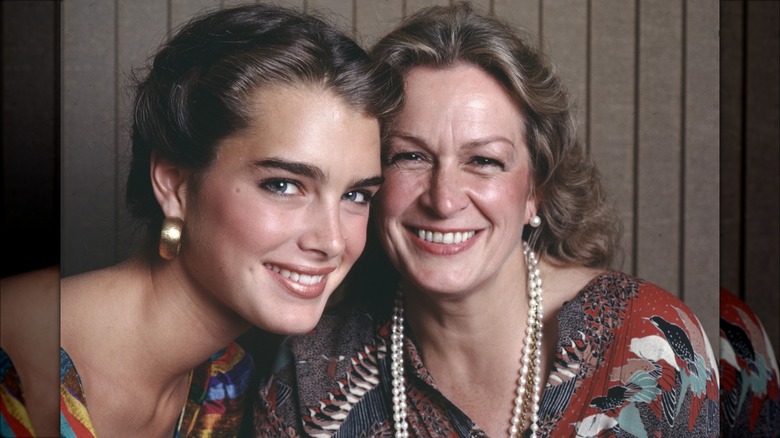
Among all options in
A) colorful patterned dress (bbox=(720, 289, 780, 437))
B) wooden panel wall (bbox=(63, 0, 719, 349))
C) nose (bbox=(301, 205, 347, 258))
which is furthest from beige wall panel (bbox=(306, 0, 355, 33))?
colorful patterned dress (bbox=(720, 289, 780, 437))

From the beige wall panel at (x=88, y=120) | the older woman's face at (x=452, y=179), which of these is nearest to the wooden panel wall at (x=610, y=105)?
the beige wall panel at (x=88, y=120)

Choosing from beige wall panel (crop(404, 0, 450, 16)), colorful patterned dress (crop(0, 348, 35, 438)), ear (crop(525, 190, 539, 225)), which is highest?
beige wall panel (crop(404, 0, 450, 16))

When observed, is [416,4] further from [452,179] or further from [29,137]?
[29,137]

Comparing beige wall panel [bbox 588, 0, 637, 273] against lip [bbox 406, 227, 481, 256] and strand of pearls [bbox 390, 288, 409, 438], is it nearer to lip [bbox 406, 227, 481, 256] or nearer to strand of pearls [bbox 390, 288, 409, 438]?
lip [bbox 406, 227, 481, 256]

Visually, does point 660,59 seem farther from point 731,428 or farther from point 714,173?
point 731,428

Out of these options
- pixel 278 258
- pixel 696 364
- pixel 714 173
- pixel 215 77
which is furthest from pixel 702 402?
pixel 215 77

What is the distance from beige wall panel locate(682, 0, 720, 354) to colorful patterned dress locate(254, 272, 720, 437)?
0.04 m

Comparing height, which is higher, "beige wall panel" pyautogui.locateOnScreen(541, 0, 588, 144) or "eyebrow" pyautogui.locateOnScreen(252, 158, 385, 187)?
"beige wall panel" pyautogui.locateOnScreen(541, 0, 588, 144)

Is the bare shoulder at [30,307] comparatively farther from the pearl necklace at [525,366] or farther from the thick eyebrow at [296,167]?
the pearl necklace at [525,366]

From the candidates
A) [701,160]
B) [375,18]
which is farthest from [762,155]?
[375,18]

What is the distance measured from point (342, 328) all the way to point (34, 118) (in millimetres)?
487

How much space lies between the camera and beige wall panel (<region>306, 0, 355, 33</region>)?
89 centimetres

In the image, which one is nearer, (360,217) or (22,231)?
(360,217)

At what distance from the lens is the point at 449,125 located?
854mm
